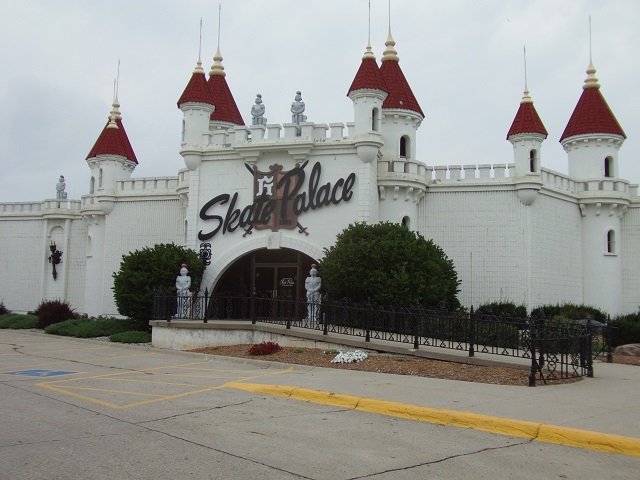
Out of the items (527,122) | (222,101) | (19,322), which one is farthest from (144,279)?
(527,122)

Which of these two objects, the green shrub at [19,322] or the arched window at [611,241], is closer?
the arched window at [611,241]

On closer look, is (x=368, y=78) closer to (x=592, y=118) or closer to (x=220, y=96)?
(x=220, y=96)

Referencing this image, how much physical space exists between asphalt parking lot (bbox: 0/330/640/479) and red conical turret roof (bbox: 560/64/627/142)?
18.2 m

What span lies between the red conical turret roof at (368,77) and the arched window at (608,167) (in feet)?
37.6

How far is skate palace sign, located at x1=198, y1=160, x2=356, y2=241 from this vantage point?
1000 inches

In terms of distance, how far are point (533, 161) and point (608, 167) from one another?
490 cm

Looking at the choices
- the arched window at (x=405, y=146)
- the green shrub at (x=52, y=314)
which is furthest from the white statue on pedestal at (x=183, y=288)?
the arched window at (x=405, y=146)

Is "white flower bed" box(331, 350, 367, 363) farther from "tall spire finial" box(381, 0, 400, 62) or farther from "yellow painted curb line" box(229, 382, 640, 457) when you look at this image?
"tall spire finial" box(381, 0, 400, 62)

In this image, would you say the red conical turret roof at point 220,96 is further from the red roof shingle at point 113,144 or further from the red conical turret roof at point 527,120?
the red conical turret roof at point 527,120

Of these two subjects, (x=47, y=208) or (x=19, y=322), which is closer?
(x=19, y=322)

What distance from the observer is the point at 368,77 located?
83.1 ft

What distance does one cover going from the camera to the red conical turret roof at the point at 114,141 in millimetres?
32500

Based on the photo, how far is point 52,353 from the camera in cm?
1895

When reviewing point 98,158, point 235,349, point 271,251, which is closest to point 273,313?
point 235,349
